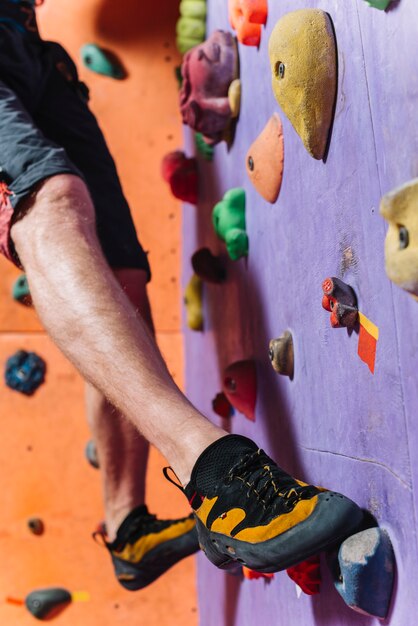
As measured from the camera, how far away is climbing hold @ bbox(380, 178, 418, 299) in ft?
1.95

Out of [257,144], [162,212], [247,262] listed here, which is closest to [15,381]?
[162,212]

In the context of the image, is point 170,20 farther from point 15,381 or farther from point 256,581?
point 256,581

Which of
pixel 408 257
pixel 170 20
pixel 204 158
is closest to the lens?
pixel 408 257

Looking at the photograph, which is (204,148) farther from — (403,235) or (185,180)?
(403,235)

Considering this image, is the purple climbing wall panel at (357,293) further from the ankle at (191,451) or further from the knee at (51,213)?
the knee at (51,213)

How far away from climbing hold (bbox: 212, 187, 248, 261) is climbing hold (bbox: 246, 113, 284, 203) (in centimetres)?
16

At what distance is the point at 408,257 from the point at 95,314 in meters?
0.43

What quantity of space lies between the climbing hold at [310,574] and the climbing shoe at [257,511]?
0.10 meters

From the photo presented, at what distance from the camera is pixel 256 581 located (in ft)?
4.19

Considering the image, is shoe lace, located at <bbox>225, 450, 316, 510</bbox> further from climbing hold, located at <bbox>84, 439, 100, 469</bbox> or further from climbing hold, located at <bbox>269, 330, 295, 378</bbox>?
climbing hold, located at <bbox>84, 439, 100, 469</bbox>

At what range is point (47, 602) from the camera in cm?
185

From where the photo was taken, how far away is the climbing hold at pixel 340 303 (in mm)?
778

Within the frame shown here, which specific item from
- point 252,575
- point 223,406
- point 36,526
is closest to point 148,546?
point 252,575

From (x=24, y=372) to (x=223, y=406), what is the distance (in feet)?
2.43
